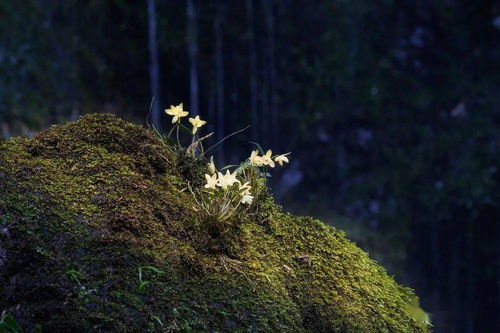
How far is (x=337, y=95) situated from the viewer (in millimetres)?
26266

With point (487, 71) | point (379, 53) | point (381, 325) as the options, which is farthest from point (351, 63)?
point (381, 325)

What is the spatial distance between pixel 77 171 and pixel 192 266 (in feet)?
2.29

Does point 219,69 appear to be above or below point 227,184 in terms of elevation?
above

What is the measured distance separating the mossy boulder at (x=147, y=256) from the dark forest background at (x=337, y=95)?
1679 cm

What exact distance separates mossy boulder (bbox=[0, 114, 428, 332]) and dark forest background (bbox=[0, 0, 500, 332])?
16788mm

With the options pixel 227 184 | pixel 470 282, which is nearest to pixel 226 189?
pixel 227 184

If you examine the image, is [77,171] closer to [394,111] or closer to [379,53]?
[394,111]

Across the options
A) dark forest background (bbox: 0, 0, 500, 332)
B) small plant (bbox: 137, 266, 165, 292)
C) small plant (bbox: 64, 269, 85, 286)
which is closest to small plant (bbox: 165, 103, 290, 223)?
small plant (bbox: 137, 266, 165, 292)

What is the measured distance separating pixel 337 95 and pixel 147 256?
24.8m

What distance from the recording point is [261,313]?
2146 millimetres

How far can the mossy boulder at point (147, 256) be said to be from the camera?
1.90 meters

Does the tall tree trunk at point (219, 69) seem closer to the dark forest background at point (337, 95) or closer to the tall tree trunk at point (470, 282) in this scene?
the dark forest background at point (337, 95)

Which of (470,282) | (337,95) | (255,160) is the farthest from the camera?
(337,95)

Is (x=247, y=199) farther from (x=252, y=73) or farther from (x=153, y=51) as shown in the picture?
(x=252, y=73)
